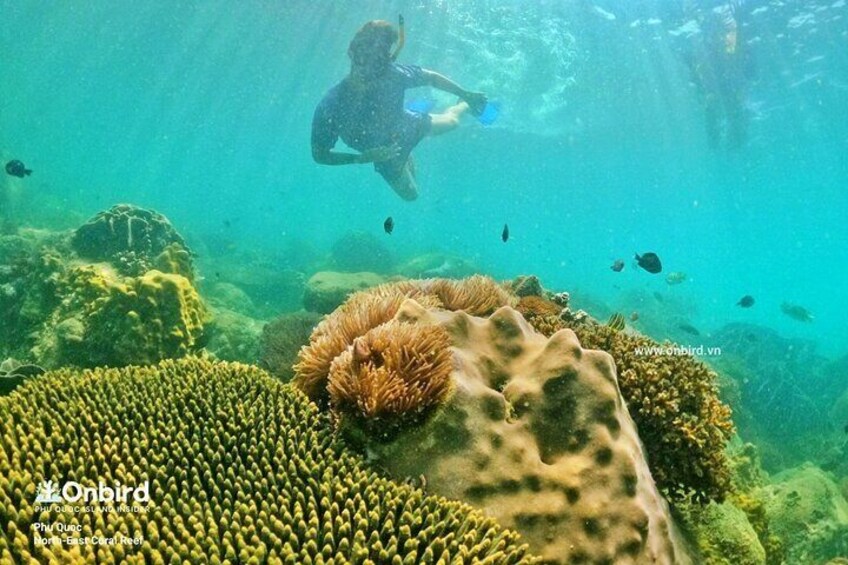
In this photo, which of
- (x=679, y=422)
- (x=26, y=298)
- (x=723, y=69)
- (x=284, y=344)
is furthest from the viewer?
(x=723, y=69)

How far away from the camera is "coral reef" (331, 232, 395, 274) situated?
86.2 ft

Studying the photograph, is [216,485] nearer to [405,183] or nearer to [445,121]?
[405,183]

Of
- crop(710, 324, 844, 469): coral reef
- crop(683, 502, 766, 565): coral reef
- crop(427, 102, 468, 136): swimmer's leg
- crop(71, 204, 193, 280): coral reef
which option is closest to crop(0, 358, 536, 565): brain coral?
crop(683, 502, 766, 565): coral reef

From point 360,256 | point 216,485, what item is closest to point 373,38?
point 216,485

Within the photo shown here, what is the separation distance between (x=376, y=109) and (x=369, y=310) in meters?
11.4

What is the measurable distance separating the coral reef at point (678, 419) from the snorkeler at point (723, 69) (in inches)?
1105

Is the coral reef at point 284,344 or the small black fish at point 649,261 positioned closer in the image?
the coral reef at point 284,344

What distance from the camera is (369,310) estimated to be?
14.9 ft

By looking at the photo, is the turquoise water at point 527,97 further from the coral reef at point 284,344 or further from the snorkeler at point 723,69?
the coral reef at point 284,344

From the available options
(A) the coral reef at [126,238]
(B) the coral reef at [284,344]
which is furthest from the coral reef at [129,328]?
(A) the coral reef at [126,238]

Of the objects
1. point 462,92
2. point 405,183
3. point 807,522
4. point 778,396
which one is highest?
point 462,92

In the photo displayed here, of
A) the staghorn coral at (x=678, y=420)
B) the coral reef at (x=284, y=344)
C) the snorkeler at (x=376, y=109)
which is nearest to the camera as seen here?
the staghorn coral at (x=678, y=420)

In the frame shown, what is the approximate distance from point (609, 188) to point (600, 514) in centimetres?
9199

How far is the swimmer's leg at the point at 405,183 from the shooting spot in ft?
55.3
